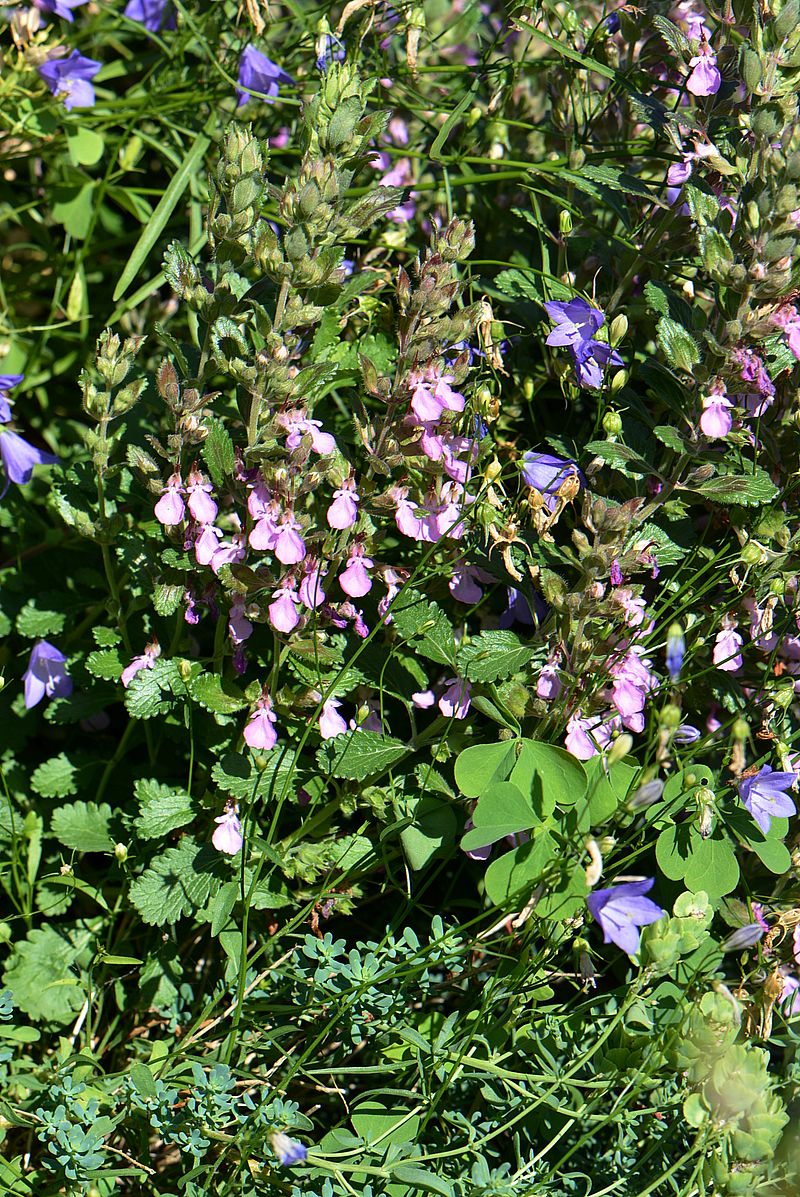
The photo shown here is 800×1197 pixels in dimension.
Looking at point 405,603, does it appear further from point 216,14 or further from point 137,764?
point 216,14

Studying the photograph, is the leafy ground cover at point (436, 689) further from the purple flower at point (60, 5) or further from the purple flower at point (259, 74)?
the purple flower at point (60, 5)

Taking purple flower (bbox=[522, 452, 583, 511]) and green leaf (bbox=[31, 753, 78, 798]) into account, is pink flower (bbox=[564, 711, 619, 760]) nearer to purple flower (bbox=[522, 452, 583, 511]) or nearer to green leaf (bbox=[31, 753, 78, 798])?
purple flower (bbox=[522, 452, 583, 511])

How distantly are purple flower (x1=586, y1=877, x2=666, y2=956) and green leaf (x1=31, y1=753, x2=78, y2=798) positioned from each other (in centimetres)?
98

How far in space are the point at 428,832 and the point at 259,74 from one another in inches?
59.8

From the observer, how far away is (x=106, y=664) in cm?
183

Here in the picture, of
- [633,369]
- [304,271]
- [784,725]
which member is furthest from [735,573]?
[304,271]

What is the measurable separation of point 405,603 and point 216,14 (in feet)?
5.03

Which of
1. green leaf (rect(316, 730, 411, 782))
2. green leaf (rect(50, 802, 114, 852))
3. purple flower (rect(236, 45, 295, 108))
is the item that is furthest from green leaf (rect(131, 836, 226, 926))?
purple flower (rect(236, 45, 295, 108))

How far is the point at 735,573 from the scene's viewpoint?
1.74m

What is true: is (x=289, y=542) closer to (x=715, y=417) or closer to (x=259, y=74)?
(x=715, y=417)

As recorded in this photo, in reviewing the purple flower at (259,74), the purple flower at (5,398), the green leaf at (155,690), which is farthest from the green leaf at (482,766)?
the purple flower at (259,74)

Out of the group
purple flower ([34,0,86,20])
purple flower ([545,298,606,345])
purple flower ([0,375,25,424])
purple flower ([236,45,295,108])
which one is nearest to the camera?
purple flower ([545,298,606,345])

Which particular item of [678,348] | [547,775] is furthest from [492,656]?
[678,348]

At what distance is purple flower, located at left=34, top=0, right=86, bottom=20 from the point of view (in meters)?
2.31
